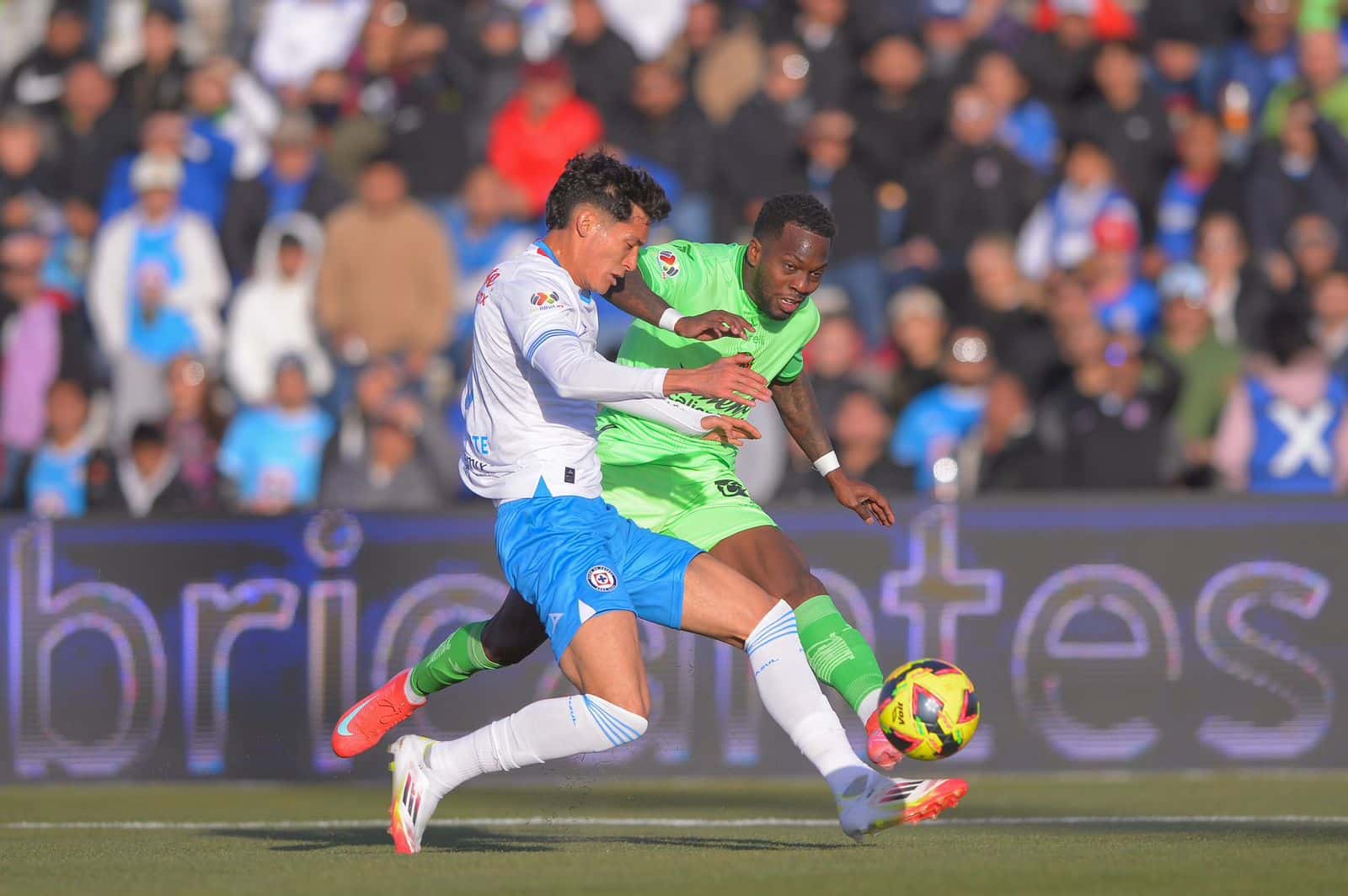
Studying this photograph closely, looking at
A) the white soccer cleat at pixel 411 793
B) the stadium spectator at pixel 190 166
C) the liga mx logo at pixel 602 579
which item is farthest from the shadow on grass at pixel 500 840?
the stadium spectator at pixel 190 166

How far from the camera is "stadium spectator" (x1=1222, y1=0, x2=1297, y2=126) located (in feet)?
54.4

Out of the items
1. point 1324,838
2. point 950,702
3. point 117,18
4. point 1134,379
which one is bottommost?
point 1324,838

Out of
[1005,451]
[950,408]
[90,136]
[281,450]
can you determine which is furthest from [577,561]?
[90,136]

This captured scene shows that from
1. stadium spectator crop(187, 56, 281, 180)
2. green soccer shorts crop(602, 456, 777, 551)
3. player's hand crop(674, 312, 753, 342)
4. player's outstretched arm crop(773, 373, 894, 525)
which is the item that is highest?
stadium spectator crop(187, 56, 281, 180)

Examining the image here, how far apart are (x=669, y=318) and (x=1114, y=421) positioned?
613 centimetres

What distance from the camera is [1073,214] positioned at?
16.0 meters

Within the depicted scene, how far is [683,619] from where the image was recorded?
26.9ft

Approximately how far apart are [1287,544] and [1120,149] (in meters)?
4.41

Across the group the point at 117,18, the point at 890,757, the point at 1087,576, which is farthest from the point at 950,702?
the point at 117,18

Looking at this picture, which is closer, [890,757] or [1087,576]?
[890,757]

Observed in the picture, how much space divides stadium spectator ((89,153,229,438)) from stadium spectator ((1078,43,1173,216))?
6.54 m

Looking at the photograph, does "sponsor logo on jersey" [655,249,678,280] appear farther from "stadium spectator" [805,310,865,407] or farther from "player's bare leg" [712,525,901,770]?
"stadium spectator" [805,310,865,407]

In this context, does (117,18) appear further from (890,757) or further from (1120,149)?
(890,757)

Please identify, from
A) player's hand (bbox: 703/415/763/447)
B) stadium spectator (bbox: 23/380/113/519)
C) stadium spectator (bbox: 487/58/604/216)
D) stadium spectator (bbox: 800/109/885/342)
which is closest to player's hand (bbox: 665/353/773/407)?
player's hand (bbox: 703/415/763/447)
